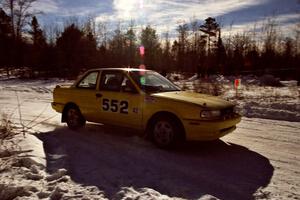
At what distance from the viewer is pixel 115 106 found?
6.60 meters

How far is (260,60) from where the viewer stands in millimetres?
→ 36562

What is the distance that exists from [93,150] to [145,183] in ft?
6.39

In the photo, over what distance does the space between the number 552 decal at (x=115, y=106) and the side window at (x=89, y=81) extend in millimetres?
630

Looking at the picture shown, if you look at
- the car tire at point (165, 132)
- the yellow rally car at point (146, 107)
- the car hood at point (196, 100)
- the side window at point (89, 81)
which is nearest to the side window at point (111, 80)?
the yellow rally car at point (146, 107)

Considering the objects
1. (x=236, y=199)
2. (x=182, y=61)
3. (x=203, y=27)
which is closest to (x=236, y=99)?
(x=236, y=199)

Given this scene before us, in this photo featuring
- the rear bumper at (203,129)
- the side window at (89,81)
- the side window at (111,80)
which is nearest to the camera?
the rear bumper at (203,129)

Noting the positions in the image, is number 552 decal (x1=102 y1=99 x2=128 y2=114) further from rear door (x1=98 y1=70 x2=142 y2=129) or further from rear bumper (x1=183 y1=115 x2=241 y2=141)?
rear bumper (x1=183 y1=115 x2=241 y2=141)

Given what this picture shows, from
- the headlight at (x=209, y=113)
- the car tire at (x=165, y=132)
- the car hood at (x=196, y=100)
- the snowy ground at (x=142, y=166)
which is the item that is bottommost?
the snowy ground at (x=142, y=166)

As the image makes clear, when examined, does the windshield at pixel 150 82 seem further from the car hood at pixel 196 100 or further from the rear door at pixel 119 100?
the car hood at pixel 196 100

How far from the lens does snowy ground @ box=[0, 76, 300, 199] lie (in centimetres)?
394

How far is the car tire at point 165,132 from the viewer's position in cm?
571

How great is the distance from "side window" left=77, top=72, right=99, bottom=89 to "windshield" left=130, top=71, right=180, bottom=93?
3.66 ft

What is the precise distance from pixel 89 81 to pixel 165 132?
105 inches

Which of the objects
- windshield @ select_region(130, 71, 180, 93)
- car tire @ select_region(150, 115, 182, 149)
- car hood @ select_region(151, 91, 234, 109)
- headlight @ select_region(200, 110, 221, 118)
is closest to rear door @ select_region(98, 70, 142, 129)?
windshield @ select_region(130, 71, 180, 93)
